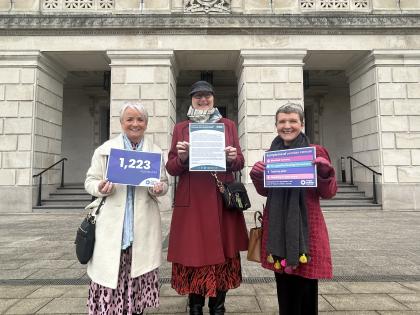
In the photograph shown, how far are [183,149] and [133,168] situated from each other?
17.6 inches

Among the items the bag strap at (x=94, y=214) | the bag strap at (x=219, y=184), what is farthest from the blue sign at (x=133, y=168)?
the bag strap at (x=219, y=184)

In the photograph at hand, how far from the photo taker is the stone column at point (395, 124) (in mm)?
10820

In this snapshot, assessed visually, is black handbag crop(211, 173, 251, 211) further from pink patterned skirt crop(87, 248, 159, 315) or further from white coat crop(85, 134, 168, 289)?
pink patterned skirt crop(87, 248, 159, 315)

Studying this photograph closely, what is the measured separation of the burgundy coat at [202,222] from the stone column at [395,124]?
31.9 feet

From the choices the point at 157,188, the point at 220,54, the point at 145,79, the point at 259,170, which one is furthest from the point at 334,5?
the point at 157,188

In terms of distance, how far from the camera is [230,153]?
2.76 metres

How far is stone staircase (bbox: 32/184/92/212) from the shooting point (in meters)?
11.0

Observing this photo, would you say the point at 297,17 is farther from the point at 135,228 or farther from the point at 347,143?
the point at 135,228

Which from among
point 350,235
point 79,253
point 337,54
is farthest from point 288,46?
point 79,253

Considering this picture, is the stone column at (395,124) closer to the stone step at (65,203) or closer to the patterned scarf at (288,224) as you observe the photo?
the patterned scarf at (288,224)

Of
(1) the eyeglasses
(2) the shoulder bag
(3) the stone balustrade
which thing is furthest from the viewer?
(3) the stone balustrade

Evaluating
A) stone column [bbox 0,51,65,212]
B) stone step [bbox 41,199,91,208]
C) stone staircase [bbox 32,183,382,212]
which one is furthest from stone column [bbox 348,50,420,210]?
stone column [bbox 0,51,65,212]

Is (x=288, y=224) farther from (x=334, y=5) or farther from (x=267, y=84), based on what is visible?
(x=334, y=5)

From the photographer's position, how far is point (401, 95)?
36.4 ft
